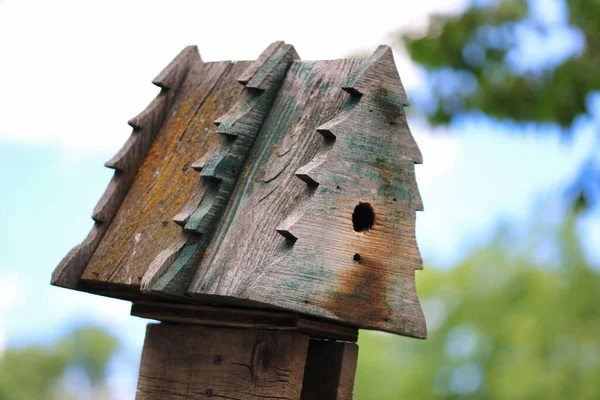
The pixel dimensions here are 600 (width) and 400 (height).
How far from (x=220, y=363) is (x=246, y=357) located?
6.3 inches

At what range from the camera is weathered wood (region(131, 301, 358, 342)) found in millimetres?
4008

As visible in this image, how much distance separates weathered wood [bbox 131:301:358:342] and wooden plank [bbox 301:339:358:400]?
0.06m

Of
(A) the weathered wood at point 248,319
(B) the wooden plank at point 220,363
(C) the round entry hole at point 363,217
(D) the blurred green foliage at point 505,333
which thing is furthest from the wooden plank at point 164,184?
(D) the blurred green foliage at point 505,333

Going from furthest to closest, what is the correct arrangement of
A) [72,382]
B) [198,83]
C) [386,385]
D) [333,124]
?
[72,382] → [386,385] → [198,83] → [333,124]

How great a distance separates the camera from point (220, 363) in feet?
14.0

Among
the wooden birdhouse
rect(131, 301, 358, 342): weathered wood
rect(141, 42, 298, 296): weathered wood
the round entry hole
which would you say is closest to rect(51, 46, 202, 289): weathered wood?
the wooden birdhouse

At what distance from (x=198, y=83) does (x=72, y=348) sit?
46.4 meters

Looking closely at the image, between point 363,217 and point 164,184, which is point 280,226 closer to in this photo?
point 363,217

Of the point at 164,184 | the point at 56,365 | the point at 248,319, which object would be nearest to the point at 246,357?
the point at 248,319

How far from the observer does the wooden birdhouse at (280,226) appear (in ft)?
12.5

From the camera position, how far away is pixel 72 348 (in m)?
49.6

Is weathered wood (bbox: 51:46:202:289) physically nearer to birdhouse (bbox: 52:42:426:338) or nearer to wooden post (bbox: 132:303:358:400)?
birdhouse (bbox: 52:42:426:338)

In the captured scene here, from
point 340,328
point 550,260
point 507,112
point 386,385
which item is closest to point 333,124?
point 340,328

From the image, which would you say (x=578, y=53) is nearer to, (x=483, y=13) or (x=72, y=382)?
(x=483, y=13)
